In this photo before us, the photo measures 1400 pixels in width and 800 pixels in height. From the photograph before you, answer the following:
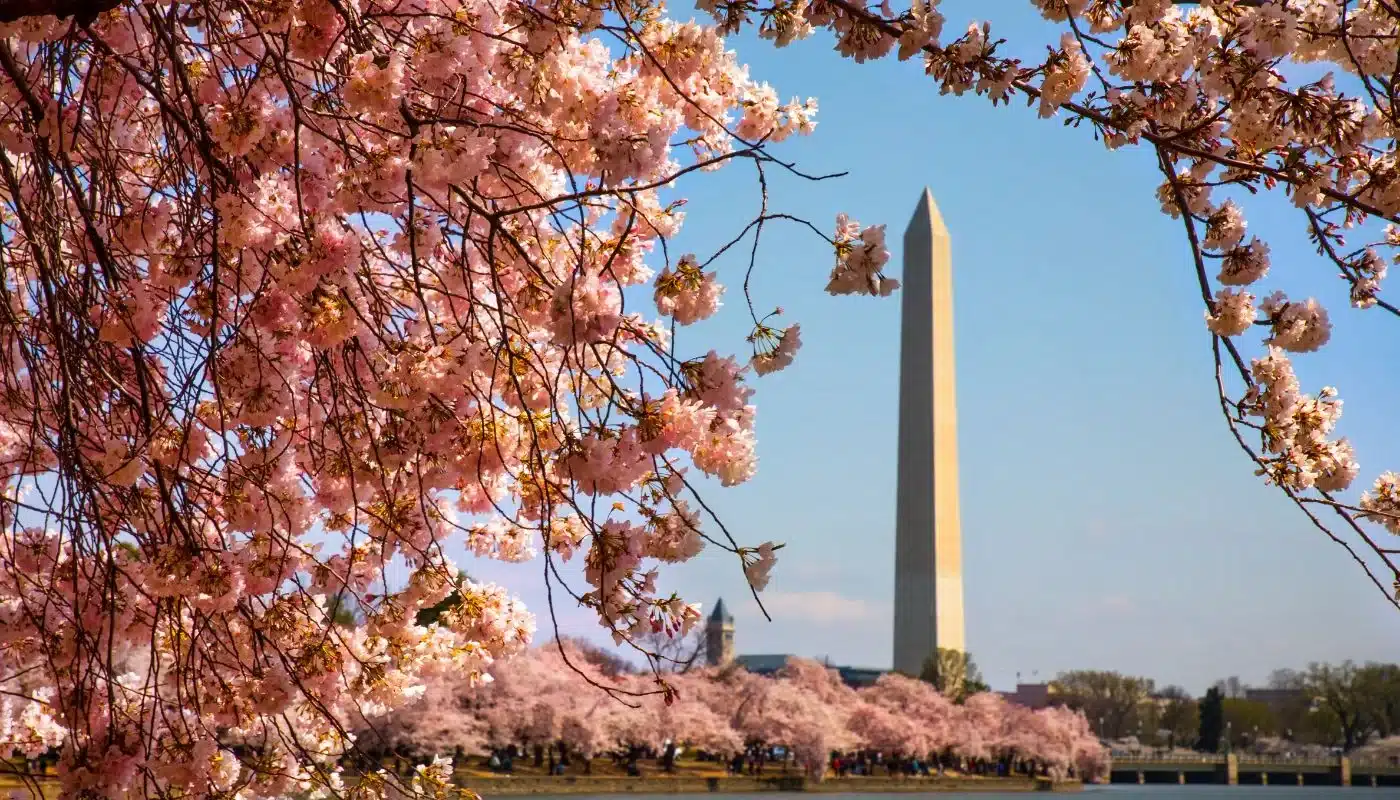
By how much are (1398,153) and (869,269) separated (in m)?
0.97

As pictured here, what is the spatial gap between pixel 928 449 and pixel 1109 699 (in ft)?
114

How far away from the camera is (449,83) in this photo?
2482 millimetres

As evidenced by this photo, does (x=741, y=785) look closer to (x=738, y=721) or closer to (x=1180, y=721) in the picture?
(x=738, y=721)

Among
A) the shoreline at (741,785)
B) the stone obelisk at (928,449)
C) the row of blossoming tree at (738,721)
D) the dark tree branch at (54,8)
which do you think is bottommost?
the shoreline at (741,785)

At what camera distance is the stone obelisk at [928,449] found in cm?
3161

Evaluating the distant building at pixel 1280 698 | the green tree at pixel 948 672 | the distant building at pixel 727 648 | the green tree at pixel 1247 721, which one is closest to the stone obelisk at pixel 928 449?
the green tree at pixel 948 672

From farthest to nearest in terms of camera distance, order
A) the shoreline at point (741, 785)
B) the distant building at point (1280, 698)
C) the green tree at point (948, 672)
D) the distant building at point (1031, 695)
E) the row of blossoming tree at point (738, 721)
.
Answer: the distant building at point (1280, 698)
the distant building at point (1031, 695)
the green tree at point (948, 672)
the row of blossoming tree at point (738, 721)
the shoreline at point (741, 785)

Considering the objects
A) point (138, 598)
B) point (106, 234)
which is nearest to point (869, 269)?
point (106, 234)

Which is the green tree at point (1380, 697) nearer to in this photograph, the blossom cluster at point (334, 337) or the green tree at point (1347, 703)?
the green tree at point (1347, 703)

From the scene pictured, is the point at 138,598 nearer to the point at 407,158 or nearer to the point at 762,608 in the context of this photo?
the point at 407,158

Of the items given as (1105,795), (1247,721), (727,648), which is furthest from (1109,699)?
(1105,795)

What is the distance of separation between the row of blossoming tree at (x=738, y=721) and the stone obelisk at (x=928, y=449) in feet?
9.12

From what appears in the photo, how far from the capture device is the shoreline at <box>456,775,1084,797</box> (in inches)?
920

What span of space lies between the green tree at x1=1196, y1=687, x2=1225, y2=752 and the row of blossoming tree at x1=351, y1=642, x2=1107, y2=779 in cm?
1408
